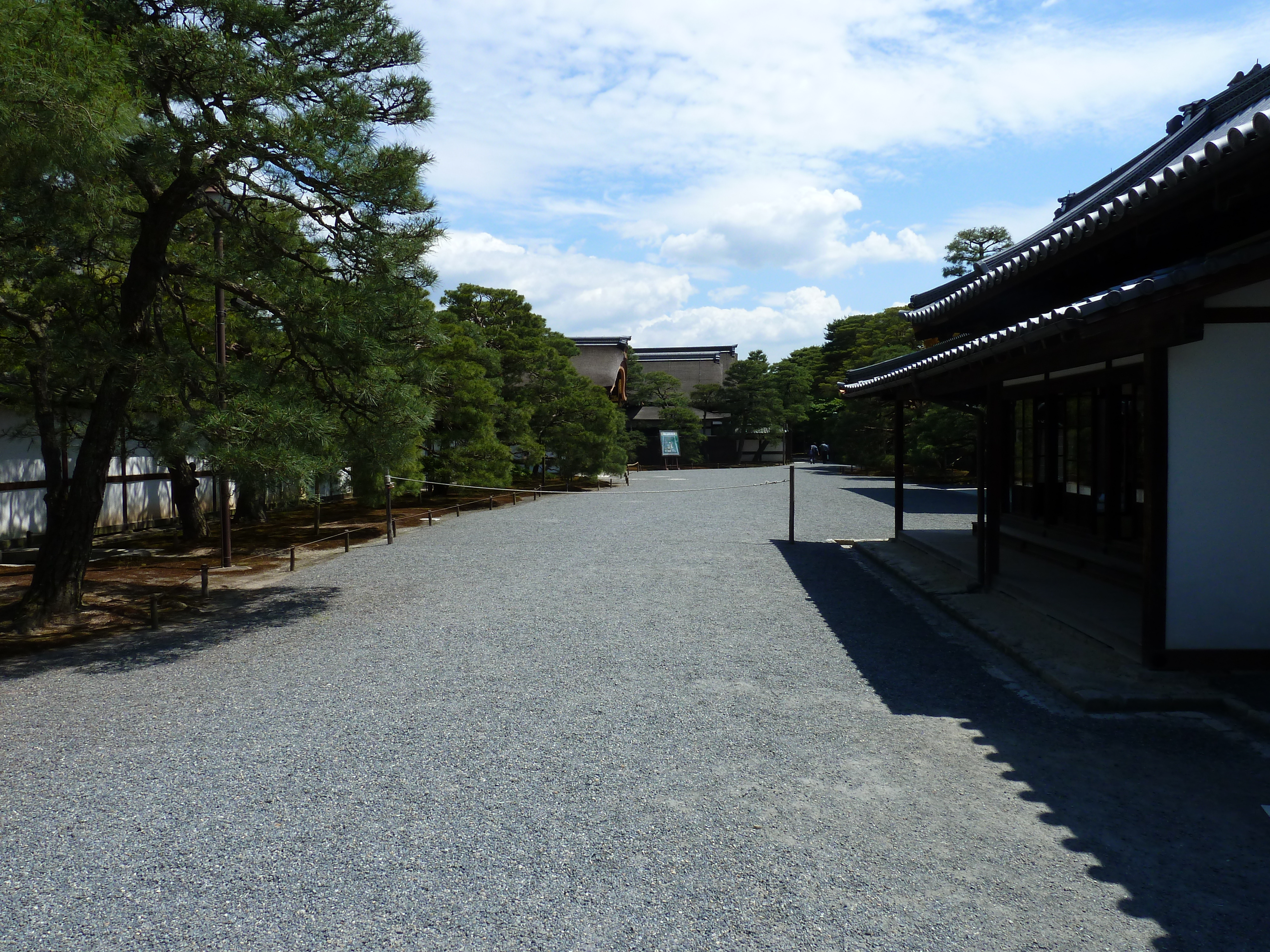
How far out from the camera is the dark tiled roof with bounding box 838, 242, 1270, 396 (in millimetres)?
4188

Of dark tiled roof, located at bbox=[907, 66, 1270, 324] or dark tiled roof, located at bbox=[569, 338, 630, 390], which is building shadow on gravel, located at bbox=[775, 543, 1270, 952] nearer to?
dark tiled roof, located at bbox=[907, 66, 1270, 324]

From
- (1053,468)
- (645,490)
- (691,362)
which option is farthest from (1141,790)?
(691,362)

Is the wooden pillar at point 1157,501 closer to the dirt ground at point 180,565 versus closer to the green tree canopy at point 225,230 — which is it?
the green tree canopy at point 225,230

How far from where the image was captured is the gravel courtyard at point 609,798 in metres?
2.59

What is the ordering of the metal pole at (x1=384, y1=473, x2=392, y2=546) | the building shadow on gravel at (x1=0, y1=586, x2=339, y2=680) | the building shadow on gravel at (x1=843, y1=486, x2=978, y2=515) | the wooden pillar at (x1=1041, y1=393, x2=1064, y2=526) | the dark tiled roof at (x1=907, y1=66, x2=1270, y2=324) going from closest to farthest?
the dark tiled roof at (x1=907, y1=66, x2=1270, y2=324) → the building shadow on gravel at (x1=0, y1=586, x2=339, y2=680) → the wooden pillar at (x1=1041, y1=393, x2=1064, y2=526) → the metal pole at (x1=384, y1=473, x2=392, y2=546) → the building shadow on gravel at (x1=843, y1=486, x2=978, y2=515)

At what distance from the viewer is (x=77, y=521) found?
279 inches

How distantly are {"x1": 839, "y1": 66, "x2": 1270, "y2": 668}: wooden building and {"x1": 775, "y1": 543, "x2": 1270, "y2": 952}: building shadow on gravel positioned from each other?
1.02m

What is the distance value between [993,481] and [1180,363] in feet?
8.50

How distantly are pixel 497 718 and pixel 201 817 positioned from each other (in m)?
1.55

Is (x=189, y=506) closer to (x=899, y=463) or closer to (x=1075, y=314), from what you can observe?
(x=899, y=463)

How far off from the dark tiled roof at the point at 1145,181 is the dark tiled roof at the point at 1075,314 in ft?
1.38

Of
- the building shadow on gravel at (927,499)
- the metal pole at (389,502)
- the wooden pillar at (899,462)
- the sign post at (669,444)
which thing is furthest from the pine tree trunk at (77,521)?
the sign post at (669,444)

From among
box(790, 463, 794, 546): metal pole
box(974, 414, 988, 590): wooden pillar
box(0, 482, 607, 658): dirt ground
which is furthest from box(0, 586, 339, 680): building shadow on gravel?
box(974, 414, 988, 590): wooden pillar

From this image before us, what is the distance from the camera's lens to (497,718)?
4.54 m
